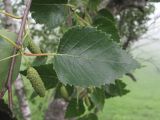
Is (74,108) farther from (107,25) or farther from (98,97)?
(107,25)

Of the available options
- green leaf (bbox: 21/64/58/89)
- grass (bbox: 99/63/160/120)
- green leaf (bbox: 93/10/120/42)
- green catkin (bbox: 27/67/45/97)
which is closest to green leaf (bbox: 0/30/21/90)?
green catkin (bbox: 27/67/45/97)

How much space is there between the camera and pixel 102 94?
1.00 metres

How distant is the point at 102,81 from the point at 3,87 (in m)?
0.13

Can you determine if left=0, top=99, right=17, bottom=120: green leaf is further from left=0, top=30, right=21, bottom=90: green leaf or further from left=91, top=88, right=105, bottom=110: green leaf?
left=91, top=88, right=105, bottom=110: green leaf

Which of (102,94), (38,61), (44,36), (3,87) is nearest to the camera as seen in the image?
(3,87)

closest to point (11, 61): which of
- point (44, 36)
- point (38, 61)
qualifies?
point (38, 61)

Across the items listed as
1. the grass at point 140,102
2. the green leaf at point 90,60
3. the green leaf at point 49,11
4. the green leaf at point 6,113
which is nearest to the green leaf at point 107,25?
the green leaf at point 49,11

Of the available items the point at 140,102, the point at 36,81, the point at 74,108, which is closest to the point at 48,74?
the point at 36,81

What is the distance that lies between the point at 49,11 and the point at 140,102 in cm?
521

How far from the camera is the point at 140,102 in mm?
5953

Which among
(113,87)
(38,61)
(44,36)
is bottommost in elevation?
(44,36)

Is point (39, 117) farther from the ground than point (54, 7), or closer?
closer

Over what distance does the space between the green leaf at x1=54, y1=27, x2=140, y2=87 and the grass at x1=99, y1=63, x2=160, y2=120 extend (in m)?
4.21

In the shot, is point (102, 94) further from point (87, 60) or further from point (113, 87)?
point (87, 60)
